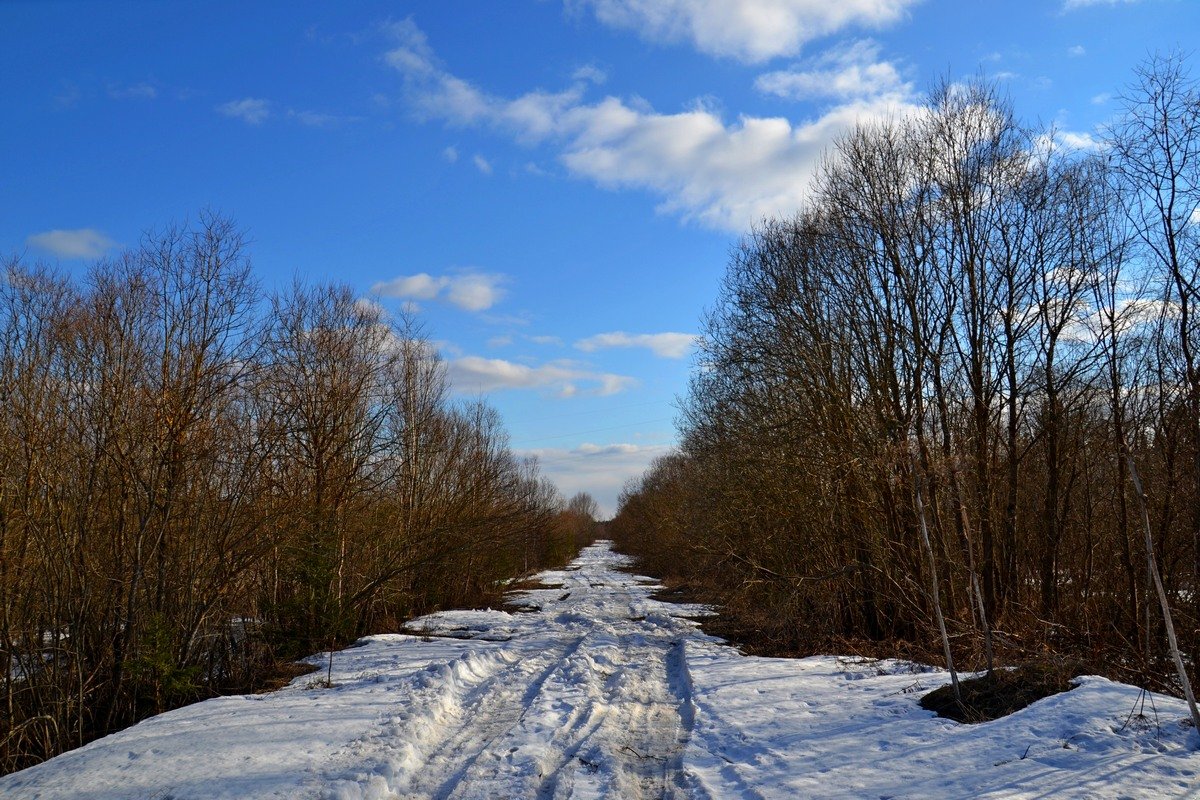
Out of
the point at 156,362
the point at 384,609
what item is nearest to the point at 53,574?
the point at 156,362

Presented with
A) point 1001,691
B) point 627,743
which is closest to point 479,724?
point 627,743

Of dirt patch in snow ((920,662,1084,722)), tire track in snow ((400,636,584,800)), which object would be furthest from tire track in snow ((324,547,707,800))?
dirt patch in snow ((920,662,1084,722))

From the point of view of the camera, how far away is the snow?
5.49m

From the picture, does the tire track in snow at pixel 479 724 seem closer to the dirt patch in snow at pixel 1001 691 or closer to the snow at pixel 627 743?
the snow at pixel 627 743

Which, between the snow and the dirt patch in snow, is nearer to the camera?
the snow

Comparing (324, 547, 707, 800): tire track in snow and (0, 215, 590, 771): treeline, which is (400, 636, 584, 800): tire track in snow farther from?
(0, 215, 590, 771): treeline

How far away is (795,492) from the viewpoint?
14.6 metres

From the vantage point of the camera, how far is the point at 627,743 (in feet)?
23.7

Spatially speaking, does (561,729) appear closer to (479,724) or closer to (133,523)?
(479,724)

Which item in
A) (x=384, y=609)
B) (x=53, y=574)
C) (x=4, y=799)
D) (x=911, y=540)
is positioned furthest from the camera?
(x=384, y=609)

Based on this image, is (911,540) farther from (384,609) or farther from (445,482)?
(445,482)

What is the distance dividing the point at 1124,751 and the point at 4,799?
880 cm

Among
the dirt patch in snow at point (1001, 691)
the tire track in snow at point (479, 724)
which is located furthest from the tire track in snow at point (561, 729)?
the dirt patch in snow at point (1001, 691)

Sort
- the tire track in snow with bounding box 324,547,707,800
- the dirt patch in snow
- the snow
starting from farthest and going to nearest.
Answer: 1. the dirt patch in snow
2. the tire track in snow with bounding box 324,547,707,800
3. the snow
